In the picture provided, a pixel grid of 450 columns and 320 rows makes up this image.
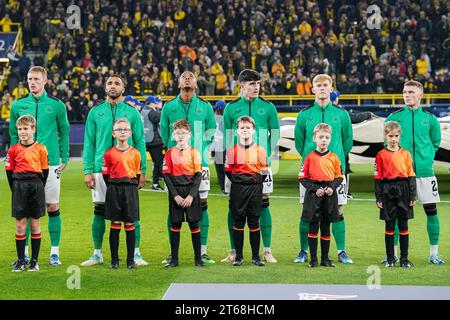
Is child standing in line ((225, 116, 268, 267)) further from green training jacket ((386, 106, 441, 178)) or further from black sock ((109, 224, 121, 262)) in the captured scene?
green training jacket ((386, 106, 441, 178))

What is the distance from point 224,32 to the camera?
30422mm

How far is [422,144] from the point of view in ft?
30.1

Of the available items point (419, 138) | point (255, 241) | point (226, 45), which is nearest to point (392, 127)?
point (419, 138)

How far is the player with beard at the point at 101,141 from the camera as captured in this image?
8875mm

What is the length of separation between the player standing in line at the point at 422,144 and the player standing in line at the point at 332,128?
61 centimetres

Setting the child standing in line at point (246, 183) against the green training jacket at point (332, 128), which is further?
the green training jacket at point (332, 128)

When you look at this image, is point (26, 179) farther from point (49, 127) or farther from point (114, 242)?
point (114, 242)

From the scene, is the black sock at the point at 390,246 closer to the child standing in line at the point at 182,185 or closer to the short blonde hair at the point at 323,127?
the short blonde hair at the point at 323,127

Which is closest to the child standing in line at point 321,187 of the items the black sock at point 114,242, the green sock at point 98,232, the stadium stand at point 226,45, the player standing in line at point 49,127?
the black sock at point 114,242

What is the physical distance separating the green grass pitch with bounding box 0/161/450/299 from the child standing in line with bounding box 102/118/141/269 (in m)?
0.42

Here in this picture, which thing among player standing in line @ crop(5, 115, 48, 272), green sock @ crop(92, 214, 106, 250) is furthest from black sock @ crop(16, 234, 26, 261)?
green sock @ crop(92, 214, 106, 250)

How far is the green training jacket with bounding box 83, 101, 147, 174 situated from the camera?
29.2 feet

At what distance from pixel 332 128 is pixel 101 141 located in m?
2.27
